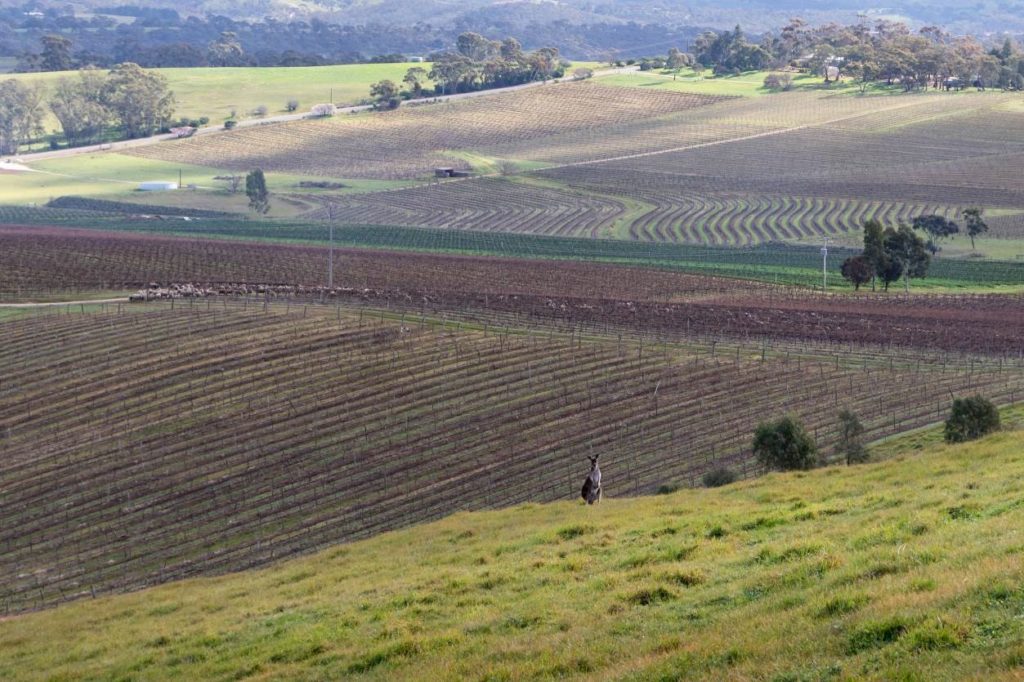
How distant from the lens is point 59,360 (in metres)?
54.2

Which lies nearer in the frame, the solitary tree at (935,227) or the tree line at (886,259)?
the tree line at (886,259)

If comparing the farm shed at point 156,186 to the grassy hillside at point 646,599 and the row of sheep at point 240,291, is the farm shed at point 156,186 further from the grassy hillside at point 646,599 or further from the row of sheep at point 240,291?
the grassy hillside at point 646,599

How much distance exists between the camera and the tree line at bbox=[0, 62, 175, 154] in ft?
625

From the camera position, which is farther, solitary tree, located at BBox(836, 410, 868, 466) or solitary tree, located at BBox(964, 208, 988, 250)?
solitary tree, located at BBox(964, 208, 988, 250)

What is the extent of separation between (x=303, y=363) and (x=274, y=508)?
16.1m

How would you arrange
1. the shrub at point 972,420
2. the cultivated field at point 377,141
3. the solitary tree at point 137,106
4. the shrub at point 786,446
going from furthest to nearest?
the solitary tree at point 137,106 → the cultivated field at point 377,141 → the shrub at point 786,446 → the shrub at point 972,420

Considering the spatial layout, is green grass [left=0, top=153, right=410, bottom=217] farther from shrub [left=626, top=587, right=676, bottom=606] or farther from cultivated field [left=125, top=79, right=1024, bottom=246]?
shrub [left=626, top=587, right=676, bottom=606]

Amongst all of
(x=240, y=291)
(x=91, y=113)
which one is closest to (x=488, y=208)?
(x=240, y=291)

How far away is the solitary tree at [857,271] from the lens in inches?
3526

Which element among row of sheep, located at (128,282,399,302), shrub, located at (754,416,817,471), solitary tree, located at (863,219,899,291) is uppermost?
shrub, located at (754,416,817,471)

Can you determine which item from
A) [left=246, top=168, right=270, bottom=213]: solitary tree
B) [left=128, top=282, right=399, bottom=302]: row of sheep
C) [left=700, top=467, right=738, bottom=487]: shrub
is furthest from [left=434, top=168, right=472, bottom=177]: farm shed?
[left=700, top=467, right=738, bottom=487]: shrub

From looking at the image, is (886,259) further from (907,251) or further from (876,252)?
(907,251)

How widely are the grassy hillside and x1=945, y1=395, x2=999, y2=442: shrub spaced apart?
633 centimetres

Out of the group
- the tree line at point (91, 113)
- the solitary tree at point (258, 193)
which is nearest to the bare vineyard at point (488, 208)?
the solitary tree at point (258, 193)
